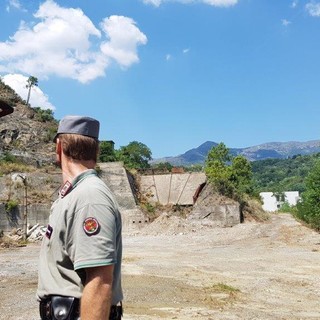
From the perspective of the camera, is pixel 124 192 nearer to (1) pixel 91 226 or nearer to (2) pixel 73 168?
(2) pixel 73 168

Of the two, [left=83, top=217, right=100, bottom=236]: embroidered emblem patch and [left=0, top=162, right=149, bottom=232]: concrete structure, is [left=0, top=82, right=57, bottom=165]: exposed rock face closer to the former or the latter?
[left=0, top=162, right=149, bottom=232]: concrete structure

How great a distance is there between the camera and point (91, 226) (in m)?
2.02

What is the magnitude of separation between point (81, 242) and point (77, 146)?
47cm

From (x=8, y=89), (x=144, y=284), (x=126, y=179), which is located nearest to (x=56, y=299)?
(x=144, y=284)

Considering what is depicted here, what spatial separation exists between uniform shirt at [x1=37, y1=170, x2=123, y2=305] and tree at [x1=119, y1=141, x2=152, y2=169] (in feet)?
152

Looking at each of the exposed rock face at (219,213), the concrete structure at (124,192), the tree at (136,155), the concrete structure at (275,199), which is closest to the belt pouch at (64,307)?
the concrete structure at (124,192)

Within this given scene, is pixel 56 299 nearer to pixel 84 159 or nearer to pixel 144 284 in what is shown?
pixel 84 159

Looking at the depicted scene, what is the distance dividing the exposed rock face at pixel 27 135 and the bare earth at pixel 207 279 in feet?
78.1

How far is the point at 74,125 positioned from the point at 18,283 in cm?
1042

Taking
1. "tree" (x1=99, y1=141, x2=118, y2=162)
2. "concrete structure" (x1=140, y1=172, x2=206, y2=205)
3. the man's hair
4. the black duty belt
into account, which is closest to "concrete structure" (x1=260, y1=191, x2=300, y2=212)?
"tree" (x1=99, y1=141, x2=118, y2=162)

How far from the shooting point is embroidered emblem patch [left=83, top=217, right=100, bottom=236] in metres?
2.02

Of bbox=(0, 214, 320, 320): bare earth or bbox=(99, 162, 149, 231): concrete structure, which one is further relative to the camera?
bbox=(99, 162, 149, 231): concrete structure

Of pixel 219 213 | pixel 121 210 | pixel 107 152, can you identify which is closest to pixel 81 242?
pixel 121 210

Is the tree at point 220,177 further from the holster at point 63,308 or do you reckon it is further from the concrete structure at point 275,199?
the concrete structure at point 275,199
